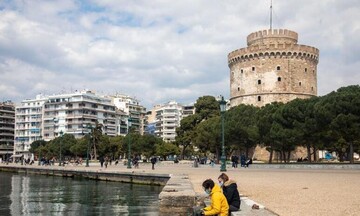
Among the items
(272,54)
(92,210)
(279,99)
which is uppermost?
(272,54)

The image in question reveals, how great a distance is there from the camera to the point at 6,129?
14538 cm

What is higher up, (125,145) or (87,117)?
(87,117)

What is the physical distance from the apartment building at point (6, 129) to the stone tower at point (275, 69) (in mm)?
88852

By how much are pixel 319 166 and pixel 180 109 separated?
125 m

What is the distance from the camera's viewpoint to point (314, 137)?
45219 mm

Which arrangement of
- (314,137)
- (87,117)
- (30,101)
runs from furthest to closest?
(30,101), (87,117), (314,137)

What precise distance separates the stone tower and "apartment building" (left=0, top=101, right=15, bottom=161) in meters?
88.9

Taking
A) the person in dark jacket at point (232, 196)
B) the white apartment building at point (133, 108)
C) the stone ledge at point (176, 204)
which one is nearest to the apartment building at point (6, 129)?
the white apartment building at point (133, 108)

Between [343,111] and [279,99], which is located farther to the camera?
[279,99]

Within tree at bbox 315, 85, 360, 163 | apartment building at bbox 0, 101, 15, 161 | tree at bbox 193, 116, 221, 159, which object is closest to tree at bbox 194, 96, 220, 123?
tree at bbox 193, 116, 221, 159

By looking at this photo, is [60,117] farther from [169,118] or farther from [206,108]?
[206,108]

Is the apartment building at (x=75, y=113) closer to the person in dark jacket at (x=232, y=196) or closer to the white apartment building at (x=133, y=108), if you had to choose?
the white apartment building at (x=133, y=108)

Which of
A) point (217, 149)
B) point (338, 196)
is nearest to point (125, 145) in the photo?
point (217, 149)

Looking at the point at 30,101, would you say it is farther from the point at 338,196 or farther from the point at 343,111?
the point at 338,196
